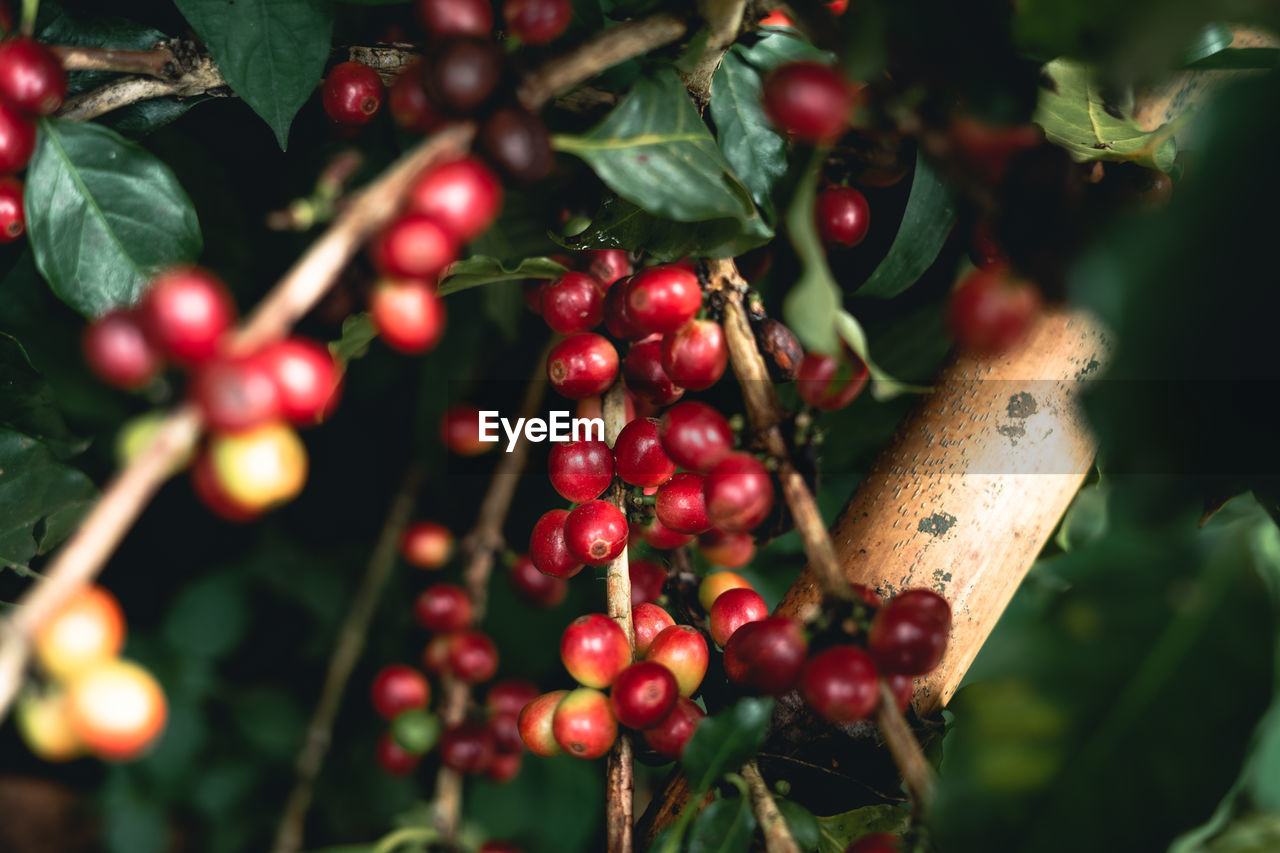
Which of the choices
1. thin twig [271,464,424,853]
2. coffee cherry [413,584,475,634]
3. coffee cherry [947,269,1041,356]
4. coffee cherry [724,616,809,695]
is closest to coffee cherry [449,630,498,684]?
coffee cherry [413,584,475,634]

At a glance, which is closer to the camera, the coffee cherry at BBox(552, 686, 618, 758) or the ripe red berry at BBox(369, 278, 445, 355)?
the ripe red berry at BBox(369, 278, 445, 355)

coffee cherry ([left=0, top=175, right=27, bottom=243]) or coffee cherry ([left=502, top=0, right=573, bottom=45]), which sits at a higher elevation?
coffee cherry ([left=502, top=0, right=573, bottom=45])

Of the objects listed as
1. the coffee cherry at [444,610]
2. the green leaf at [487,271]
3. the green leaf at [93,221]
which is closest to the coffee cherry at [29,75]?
the green leaf at [93,221]

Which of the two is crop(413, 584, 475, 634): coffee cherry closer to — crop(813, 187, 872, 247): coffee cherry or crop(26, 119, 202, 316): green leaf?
crop(26, 119, 202, 316): green leaf

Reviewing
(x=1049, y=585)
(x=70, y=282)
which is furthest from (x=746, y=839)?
(x=1049, y=585)

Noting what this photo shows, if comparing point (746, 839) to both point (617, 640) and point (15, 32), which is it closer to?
point (617, 640)

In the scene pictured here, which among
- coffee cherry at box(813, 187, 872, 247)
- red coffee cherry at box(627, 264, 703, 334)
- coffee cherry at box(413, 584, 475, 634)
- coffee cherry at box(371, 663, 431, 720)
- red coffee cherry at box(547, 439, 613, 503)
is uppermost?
coffee cherry at box(813, 187, 872, 247)

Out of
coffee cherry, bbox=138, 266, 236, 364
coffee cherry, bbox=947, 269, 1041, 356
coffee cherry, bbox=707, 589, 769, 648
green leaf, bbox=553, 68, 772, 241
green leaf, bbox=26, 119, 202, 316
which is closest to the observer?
coffee cherry, bbox=138, 266, 236, 364

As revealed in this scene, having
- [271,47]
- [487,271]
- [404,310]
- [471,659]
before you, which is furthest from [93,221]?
[471,659]

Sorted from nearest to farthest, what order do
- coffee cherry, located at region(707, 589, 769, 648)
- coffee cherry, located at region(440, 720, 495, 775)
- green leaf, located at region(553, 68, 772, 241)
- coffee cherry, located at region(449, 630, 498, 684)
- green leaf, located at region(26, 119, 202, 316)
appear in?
green leaf, located at region(553, 68, 772, 241), green leaf, located at region(26, 119, 202, 316), coffee cherry, located at region(707, 589, 769, 648), coffee cherry, located at region(440, 720, 495, 775), coffee cherry, located at region(449, 630, 498, 684)
